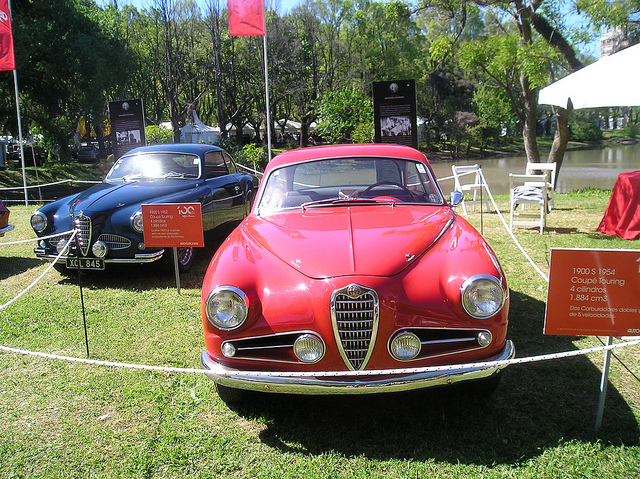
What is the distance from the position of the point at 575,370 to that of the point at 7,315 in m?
5.58

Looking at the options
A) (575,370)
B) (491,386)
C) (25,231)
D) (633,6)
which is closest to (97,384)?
(491,386)

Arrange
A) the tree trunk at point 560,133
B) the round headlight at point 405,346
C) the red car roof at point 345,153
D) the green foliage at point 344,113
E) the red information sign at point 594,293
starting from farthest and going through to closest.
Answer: the green foliage at point 344,113, the tree trunk at point 560,133, the red car roof at point 345,153, the round headlight at point 405,346, the red information sign at point 594,293

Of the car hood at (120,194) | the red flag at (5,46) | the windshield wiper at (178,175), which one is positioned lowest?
the car hood at (120,194)

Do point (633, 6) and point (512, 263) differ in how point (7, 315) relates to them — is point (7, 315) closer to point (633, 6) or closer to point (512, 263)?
point (512, 263)

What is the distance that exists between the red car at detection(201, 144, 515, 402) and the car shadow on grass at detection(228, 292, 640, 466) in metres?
0.25

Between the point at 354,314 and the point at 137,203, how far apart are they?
4.49 metres

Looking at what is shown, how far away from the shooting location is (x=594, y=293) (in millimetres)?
2926

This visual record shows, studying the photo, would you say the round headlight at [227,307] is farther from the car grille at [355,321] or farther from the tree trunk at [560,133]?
the tree trunk at [560,133]

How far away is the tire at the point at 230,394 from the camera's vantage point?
3.47m

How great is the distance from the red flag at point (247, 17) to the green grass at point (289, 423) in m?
9.63

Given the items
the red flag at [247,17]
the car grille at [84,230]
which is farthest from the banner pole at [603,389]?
the red flag at [247,17]

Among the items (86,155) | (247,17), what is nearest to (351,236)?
(247,17)

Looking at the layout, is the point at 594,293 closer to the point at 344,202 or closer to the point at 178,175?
the point at 344,202

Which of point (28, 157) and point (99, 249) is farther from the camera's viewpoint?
point (28, 157)
